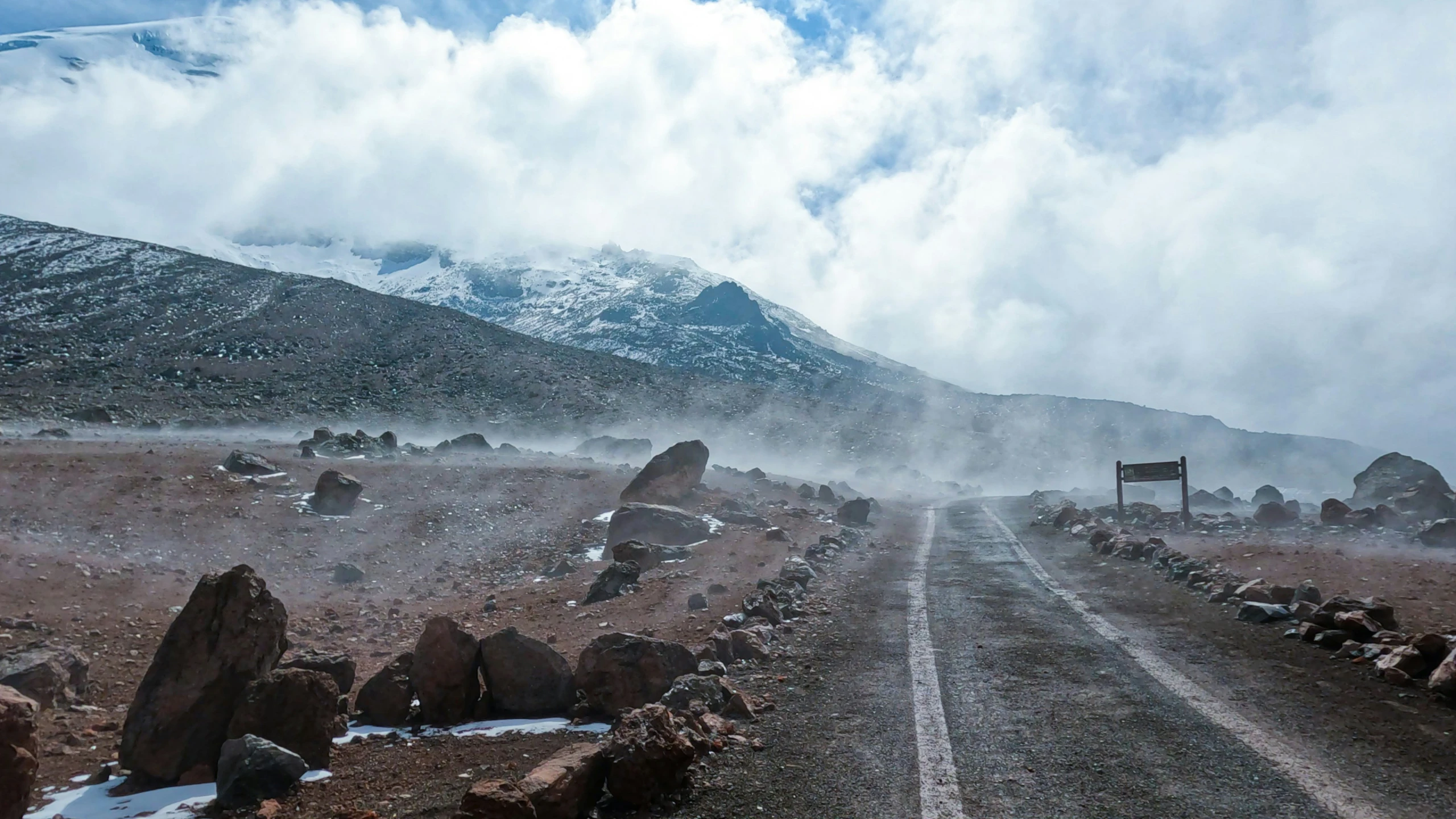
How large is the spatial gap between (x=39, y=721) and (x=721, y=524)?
16.2 metres

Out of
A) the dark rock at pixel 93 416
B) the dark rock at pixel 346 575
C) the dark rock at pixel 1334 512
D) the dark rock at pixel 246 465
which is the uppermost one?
the dark rock at pixel 93 416

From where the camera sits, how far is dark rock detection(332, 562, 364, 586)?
16297 millimetres

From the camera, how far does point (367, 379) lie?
69250 millimetres

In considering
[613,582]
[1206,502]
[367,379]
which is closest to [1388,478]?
[1206,502]

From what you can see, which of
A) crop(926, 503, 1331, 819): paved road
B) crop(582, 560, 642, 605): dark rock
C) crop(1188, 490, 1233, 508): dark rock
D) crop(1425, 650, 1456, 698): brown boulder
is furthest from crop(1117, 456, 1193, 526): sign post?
crop(1425, 650, 1456, 698): brown boulder

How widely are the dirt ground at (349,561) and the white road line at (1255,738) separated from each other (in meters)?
Answer: 3.65

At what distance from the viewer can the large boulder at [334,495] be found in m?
20.9

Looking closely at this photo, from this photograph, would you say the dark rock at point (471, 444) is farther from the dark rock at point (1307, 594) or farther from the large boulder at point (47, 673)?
the dark rock at point (1307, 594)

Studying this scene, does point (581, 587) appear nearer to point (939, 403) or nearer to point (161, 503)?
point (161, 503)

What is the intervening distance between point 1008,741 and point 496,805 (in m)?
3.64

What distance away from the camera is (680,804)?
523 centimetres

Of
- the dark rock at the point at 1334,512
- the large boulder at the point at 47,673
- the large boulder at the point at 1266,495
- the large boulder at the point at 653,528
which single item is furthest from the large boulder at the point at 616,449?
the large boulder at the point at 47,673

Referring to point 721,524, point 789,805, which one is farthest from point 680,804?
point 721,524

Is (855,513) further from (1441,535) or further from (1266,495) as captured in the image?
(1266,495)
